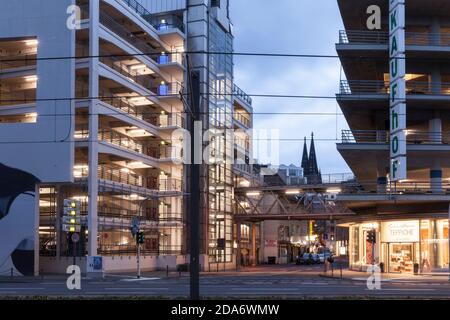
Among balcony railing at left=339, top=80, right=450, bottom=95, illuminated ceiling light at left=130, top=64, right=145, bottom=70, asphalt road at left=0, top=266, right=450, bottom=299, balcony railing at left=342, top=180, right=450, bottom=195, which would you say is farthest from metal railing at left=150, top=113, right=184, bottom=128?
asphalt road at left=0, top=266, right=450, bottom=299

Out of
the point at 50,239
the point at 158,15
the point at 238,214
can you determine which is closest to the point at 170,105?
the point at 158,15

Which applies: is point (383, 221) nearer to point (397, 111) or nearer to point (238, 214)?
point (397, 111)

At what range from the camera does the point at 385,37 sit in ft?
160

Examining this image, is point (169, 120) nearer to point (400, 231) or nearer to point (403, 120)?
point (400, 231)

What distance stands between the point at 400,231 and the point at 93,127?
24686 mm

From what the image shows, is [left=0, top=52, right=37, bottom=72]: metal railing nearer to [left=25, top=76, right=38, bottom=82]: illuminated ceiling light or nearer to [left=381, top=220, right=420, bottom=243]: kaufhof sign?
[left=25, top=76, right=38, bottom=82]: illuminated ceiling light

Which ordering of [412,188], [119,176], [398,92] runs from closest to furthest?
[398,92] < [412,188] < [119,176]

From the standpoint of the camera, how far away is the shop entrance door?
160 ft

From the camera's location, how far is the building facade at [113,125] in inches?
1919

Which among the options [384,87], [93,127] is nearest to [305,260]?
[384,87]

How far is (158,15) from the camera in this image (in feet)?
222

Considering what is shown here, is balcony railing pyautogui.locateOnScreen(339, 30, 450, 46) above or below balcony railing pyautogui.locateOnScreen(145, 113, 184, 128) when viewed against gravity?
above

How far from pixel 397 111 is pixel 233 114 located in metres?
33.7

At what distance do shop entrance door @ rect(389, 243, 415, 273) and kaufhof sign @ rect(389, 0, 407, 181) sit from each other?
7.38 m
